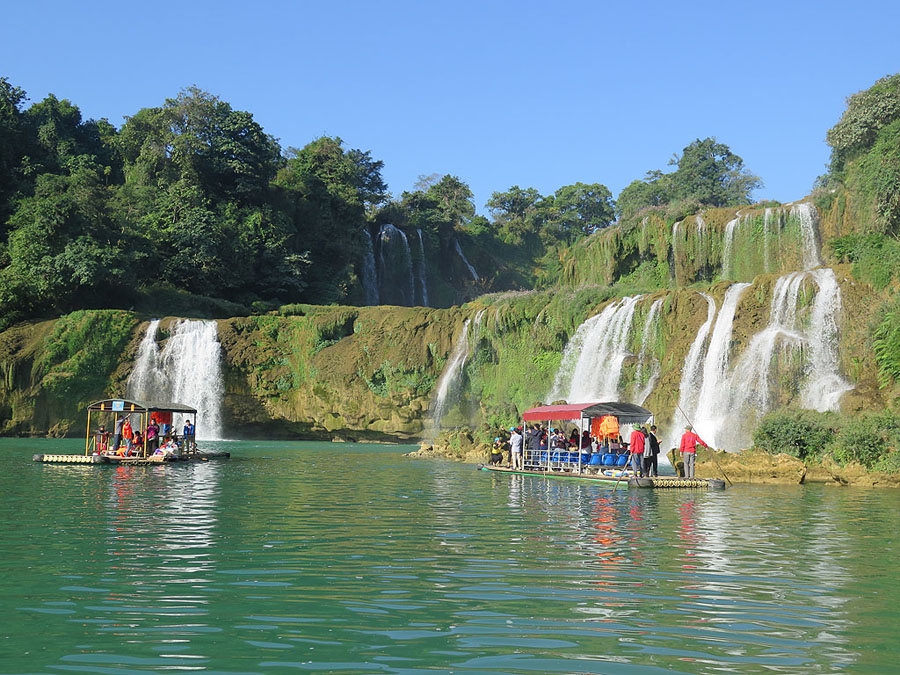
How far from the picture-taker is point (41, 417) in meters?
49.7

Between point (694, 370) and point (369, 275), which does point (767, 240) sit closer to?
point (694, 370)

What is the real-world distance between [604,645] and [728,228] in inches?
1677

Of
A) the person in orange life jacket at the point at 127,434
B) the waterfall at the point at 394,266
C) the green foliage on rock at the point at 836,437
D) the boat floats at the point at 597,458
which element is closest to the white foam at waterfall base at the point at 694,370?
the green foliage on rock at the point at 836,437

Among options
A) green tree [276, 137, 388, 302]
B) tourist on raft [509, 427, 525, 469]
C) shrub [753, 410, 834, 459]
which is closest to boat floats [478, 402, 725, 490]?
tourist on raft [509, 427, 525, 469]

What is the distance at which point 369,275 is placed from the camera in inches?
2928

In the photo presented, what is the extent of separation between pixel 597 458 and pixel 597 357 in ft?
50.9

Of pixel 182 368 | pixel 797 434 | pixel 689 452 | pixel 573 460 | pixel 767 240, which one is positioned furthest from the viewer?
pixel 182 368

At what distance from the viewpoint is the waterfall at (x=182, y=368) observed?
50.7 metres

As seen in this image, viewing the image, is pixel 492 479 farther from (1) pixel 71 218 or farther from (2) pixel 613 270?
(1) pixel 71 218

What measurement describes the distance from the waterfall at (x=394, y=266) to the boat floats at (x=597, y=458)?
1855 inches

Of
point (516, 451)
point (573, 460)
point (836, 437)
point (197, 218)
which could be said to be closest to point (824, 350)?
point (836, 437)

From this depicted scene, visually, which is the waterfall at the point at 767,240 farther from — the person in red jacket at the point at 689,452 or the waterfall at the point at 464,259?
the waterfall at the point at 464,259

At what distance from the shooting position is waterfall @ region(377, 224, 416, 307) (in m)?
76.3

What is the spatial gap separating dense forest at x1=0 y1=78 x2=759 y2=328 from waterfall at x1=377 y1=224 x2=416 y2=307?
0.96 feet
